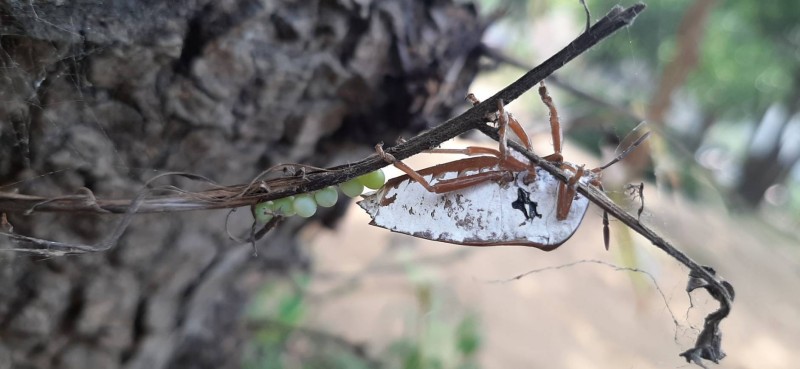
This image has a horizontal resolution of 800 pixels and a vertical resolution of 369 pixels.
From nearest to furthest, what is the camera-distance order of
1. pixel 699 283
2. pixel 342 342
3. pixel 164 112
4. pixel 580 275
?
pixel 699 283
pixel 164 112
pixel 342 342
pixel 580 275

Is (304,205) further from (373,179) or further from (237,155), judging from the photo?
(237,155)

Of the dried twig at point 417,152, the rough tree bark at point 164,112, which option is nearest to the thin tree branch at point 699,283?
the dried twig at point 417,152

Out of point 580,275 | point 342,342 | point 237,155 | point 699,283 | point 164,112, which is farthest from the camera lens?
point 580,275

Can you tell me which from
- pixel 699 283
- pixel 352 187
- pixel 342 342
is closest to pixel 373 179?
pixel 352 187

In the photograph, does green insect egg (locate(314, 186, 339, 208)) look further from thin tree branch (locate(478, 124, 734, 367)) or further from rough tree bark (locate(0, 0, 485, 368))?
rough tree bark (locate(0, 0, 485, 368))

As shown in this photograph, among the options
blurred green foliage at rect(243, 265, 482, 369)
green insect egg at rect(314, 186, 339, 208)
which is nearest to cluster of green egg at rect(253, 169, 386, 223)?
green insect egg at rect(314, 186, 339, 208)

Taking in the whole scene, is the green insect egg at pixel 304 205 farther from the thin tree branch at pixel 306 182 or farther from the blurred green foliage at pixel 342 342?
the blurred green foliage at pixel 342 342

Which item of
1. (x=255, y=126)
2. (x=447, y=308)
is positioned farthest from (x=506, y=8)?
(x=447, y=308)
